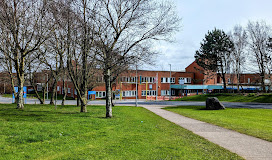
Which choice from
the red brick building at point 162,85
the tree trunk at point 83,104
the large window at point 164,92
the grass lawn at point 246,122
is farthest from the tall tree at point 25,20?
the large window at point 164,92

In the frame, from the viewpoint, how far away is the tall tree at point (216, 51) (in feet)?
164

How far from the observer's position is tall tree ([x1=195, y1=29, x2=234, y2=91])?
164ft

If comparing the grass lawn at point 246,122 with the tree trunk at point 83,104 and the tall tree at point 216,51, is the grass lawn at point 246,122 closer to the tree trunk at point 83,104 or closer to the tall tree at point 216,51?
the tree trunk at point 83,104

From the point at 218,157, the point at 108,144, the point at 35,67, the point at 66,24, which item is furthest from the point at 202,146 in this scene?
the point at 35,67

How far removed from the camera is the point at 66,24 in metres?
16.4

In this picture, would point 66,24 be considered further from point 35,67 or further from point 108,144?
point 35,67

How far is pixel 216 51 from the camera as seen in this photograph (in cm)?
5075

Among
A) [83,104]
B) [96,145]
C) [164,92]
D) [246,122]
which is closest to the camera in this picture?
[96,145]

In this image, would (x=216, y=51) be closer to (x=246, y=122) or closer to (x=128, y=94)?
(x=128, y=94)

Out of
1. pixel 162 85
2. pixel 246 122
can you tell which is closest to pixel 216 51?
pixel 162 85

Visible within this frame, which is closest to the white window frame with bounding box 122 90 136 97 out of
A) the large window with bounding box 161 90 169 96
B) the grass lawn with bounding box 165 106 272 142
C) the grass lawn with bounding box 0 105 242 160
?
the large window with bounding box 161 90 169 96

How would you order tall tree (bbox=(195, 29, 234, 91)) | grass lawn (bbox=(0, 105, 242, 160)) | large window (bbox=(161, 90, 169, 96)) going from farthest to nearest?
large window (bbox=(161, 90, 169, 96))
tall tree (bbox=(195, 29, 234, 91))
grass lawn (bbox=(0, 105, 242, 160))

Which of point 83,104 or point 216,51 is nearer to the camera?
point 83,104

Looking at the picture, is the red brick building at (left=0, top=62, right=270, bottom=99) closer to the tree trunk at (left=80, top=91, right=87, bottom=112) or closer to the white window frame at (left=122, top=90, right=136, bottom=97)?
the white window frame at (left=122, top=90, right=136, bottom=97)
